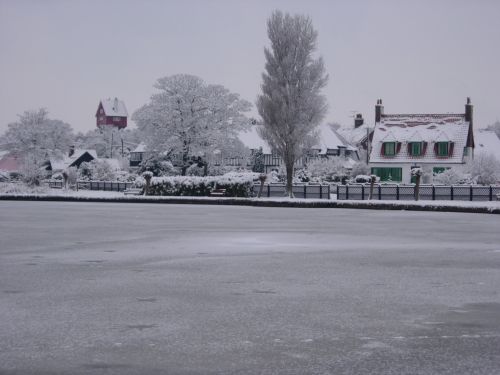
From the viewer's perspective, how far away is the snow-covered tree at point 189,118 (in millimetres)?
55844

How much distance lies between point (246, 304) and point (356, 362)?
2664 millimetres

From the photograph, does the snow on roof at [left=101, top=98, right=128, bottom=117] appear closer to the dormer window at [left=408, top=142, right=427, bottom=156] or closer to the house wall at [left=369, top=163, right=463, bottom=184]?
the house wall at [left=369, top=163, right=463, bottom=184]

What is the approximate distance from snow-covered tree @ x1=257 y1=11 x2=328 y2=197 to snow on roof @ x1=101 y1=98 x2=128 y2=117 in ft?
460

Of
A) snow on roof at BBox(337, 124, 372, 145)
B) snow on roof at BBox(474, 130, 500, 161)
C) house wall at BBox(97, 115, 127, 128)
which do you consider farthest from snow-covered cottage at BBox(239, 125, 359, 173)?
house wall at BBox(97, 115, 127, 128)

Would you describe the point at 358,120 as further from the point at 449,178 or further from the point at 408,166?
the point at 449,178

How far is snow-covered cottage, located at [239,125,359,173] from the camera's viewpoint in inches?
2916

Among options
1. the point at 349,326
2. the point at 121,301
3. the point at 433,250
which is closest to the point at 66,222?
the point at 433,250

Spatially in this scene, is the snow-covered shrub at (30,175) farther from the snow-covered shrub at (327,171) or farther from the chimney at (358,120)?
the chimney at (358,120)

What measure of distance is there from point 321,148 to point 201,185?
113ft

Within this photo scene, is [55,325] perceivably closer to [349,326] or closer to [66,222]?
[349,326]

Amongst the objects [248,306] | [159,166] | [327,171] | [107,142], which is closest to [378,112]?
[327,171]

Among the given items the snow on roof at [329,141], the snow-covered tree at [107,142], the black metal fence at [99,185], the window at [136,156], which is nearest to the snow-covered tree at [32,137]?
the window at [136,156]

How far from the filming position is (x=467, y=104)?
215 ft

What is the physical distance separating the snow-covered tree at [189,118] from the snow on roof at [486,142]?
31.0m
